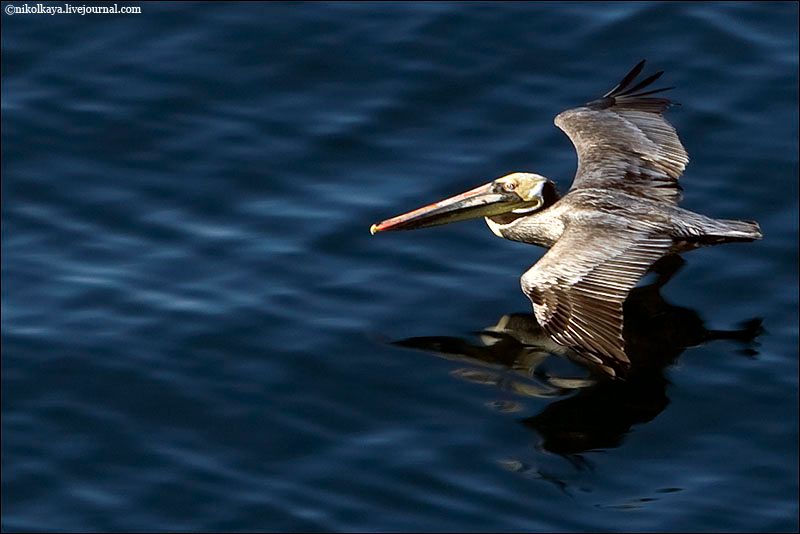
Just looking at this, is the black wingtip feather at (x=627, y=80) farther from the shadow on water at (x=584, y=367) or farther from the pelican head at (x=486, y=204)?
the shadow on water at (x=584, y=367)

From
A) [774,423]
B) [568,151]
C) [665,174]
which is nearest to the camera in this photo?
[774,423]

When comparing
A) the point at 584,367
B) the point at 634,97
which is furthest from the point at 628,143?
the point at 584,367

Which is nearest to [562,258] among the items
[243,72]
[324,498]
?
[324,498]

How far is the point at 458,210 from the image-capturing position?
10602 millimetres

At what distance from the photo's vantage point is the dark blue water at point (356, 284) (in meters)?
8.73

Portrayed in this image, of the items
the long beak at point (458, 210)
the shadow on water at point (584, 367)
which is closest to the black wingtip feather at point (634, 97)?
the long beak at point (458, 210)

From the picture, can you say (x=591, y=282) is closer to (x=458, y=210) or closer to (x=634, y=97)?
Result: (x=458, y=210)

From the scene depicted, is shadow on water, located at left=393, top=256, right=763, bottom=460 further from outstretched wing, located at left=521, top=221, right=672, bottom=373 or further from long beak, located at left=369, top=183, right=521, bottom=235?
long beak, located at left=369, top=183, right=521, bottom=235

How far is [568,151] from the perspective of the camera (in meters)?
11.7

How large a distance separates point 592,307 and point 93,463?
2.84 metres

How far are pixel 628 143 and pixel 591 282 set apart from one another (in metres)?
1.88

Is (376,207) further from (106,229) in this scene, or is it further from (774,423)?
(774,423)

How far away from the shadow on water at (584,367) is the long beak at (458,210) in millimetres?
849

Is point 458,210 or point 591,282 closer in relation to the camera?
point 591,282
